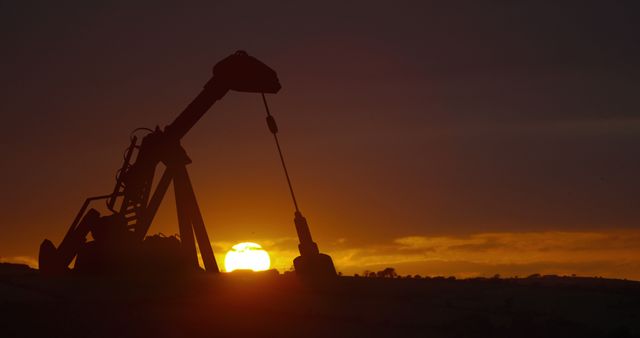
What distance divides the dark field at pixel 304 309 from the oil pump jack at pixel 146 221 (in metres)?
3.88

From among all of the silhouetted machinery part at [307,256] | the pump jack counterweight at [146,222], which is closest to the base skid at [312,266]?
the silhouetted machinery part at [307,256]

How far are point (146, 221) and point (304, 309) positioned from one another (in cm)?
922

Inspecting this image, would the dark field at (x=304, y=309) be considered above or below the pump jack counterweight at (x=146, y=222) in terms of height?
below

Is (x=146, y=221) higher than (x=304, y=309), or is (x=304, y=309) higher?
(x=146, y=221)

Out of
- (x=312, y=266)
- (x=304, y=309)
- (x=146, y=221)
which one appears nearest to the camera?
(x=304, y=309)

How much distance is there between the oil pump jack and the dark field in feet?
12.7

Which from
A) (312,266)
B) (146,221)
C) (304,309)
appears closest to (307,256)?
(312,266)

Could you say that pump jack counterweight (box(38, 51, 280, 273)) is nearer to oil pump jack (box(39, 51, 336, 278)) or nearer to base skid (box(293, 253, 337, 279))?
oil pump jack (box(39, 51, 336, 278))

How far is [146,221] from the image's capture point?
2000 centimetres

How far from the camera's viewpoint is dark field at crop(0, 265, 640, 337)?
34.4 ft

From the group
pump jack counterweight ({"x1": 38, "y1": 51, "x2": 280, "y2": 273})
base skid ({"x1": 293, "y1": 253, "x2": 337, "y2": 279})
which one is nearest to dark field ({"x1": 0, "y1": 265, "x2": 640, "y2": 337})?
base skid ({"x1": 293, "y1": 253, "x2": 337, "y2": 279})

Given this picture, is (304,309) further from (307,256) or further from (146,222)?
(146,222)

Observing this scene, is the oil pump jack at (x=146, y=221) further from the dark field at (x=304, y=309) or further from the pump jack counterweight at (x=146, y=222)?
the dark field at (x=304, y=309)

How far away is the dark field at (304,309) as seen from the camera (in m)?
10.5
